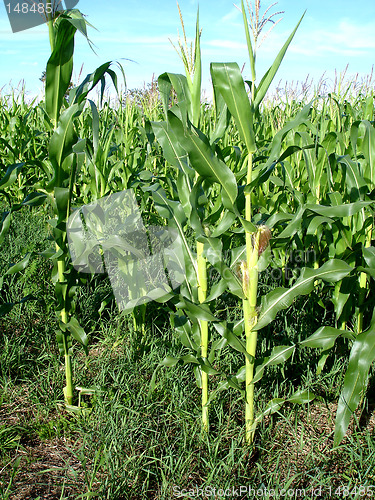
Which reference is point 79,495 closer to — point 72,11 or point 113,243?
point 113,243

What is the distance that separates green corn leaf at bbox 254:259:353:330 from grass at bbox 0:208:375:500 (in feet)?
1.88

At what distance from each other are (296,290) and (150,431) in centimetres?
104

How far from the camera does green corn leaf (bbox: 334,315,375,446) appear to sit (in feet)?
5.81

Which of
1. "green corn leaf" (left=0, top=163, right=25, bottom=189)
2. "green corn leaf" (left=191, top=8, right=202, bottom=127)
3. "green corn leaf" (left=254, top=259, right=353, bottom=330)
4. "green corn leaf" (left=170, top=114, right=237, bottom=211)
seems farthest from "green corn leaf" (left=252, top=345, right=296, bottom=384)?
"green corn leaf" (left=0, top=163, right=25, bottom=189)

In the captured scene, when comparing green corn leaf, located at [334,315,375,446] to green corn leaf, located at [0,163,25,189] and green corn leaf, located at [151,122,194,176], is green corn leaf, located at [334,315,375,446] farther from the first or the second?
green corn leaf, located at [0,163,25,189]

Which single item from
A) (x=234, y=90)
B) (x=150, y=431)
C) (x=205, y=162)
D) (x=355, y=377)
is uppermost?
(x=234, y=90)

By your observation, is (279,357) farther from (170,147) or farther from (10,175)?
(10,175)

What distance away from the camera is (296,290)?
1.81 metres

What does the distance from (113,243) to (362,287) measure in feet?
4.73

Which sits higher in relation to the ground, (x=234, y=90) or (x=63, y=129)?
(x=234, y=90)

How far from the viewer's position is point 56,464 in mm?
1903

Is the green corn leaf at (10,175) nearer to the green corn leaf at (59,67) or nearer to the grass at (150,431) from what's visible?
the green corn leaf at (59,67)
